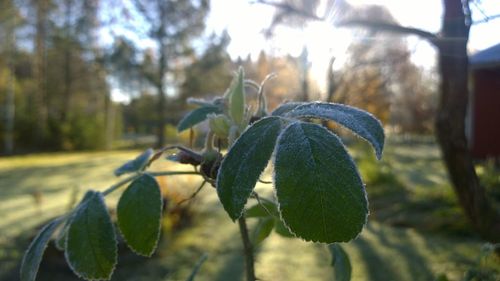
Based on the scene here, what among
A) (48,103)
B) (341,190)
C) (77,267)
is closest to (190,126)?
(77,267)

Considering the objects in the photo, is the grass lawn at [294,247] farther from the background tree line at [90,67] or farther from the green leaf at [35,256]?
the background tree line at [90,67]

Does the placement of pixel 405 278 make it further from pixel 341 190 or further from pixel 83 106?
pixel 83 106

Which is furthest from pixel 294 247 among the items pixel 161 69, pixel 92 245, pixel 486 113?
pixel 161 69

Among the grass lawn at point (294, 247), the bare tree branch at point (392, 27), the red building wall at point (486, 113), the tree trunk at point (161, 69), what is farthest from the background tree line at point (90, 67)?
the bare tree branch at point (392, 27)

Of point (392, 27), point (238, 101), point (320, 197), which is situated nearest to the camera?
point (320, 197)

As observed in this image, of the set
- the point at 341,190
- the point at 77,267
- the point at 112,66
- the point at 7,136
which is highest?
the point at 112,66

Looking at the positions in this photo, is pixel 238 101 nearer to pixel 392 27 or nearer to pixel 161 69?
pixel 392 27

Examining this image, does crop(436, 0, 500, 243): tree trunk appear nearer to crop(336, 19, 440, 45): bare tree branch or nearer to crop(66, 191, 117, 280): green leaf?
crop(336, 19, 440, 45): bare tree branch
